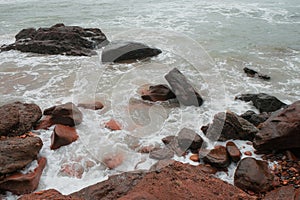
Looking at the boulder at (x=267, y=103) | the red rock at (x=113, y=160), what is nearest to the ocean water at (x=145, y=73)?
the red rock at (x=113, y=160)

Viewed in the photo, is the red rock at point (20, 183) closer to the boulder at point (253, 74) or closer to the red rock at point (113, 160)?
the red rock at point (113, 160)

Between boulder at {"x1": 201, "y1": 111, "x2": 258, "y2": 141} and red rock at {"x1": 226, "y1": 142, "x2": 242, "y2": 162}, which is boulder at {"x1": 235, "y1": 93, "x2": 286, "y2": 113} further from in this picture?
red rock at {"x1": 226, "y1": 142, "x2": 242, "y2": 162}

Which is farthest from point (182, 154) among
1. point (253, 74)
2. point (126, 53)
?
point (126, 53)

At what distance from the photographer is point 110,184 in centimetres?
305

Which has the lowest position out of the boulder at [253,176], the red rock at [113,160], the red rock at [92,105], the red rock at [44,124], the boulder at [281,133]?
the red rock at [113,160]

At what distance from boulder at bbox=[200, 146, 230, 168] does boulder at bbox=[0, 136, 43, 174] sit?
2422 millimetres

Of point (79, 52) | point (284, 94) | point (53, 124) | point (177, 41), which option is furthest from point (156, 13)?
point (53, 124)

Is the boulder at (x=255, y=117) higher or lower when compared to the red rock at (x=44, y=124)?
lower

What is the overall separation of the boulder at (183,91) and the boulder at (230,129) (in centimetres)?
107

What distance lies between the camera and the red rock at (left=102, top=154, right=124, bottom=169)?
3.88 m

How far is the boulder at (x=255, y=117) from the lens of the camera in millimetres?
4874

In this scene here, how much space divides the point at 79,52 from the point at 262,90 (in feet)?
19.2

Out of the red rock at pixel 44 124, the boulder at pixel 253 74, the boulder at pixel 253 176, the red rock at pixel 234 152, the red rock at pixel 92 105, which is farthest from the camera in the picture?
the boulder at pixel 253 74

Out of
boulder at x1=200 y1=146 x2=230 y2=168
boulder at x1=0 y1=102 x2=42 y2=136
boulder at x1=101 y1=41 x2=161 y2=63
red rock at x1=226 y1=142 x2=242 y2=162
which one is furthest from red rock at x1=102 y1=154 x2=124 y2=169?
boulder at x1=101 y1=41 x2=161 y2=63
